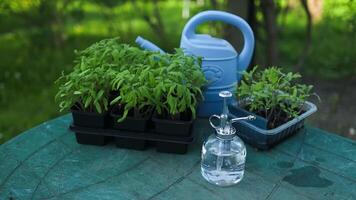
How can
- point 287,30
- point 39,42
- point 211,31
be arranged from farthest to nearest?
1. point 287,30
2. point 39,42
3. point 211,31

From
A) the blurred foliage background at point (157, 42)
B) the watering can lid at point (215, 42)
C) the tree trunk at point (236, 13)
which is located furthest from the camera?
the blurred foliage background at point (157, 42)

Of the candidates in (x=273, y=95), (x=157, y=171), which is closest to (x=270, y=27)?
(x=273, y=95)

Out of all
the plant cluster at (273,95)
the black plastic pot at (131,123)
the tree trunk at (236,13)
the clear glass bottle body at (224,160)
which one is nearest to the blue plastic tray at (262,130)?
the plant cluster at (273,95)

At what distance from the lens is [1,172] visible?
1.30 m

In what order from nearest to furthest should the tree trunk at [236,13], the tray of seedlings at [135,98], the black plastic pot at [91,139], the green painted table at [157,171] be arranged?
the green painted table at [157,171] < the tray of seedlings at [135,98] < the black plastic pot at [91,139] < the tree trunk at [236,13]

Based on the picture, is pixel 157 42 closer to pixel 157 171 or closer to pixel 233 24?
pixel 233 24

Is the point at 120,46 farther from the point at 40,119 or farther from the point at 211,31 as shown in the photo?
the point at 211,31

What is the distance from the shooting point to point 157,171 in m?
1.30

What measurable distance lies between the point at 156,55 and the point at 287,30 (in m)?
3.18

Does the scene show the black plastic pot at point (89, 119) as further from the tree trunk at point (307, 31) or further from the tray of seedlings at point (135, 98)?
the tree trunk at point (307, 31)

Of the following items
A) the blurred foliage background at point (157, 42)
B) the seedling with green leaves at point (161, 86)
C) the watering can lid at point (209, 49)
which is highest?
the watering can lid at point (209, 49)

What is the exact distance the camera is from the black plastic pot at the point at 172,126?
1332mm

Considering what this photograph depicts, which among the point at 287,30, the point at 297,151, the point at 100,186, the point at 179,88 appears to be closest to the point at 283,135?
the point at 297,151

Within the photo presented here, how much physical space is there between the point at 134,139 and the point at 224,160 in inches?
12.2
